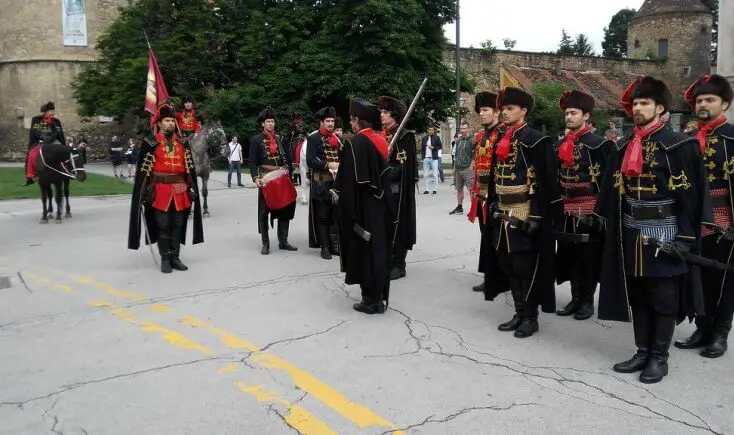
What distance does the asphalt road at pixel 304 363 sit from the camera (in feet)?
13.0

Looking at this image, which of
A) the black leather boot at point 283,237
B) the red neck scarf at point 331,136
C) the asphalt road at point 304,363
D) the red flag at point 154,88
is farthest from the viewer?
the red flag at point 154,88

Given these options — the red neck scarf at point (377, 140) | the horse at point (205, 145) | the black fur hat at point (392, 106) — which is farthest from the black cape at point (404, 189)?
the horse at point (205, 145)

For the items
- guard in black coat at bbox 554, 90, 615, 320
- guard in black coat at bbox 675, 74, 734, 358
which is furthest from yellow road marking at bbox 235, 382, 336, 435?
guard in black coat at bbox 675, 74, 734, 358

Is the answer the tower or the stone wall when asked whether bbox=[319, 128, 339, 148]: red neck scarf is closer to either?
the tower

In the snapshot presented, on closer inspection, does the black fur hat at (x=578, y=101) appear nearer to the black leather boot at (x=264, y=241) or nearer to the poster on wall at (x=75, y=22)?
the black leather boot at (x=264, y=241)

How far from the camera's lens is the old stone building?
122ft

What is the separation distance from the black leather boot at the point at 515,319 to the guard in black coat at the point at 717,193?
143 centimetres

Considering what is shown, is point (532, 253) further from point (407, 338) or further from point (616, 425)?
point (616, 425)

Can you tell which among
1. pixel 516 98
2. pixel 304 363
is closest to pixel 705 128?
pixel 516 98

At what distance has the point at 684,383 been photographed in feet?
14.8

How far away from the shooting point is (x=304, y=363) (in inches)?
193

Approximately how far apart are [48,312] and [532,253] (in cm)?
465

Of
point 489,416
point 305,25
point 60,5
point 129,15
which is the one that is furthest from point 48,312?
point 60,5

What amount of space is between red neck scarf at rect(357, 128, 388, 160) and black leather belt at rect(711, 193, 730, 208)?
2832 millimetres
